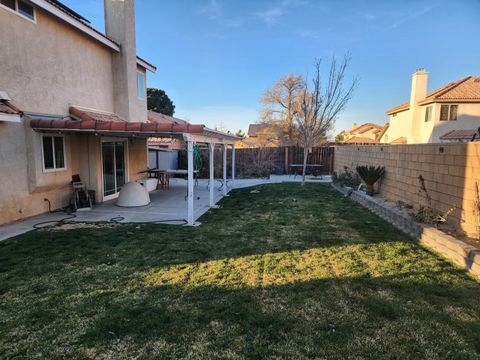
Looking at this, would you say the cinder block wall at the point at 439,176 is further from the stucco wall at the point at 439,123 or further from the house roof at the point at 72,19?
the stucco wall at the point at 439,123

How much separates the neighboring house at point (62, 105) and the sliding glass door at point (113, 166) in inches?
1.6

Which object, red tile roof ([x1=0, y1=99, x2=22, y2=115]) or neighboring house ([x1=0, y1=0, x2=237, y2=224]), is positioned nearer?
red tile roof ([x1=0, y1=99, x2=22, y2=115])

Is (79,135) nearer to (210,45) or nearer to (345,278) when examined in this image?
(345,278)

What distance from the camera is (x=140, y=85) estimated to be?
13.1 metres

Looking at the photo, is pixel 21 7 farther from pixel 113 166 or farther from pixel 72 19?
pixel 113 166

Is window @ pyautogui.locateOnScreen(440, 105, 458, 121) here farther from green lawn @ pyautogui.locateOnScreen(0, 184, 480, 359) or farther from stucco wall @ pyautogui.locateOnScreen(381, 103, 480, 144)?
green lawn @ pyautogui.locateOnScreen(0, 184, 480, 359)

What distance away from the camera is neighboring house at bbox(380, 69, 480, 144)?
22.1m

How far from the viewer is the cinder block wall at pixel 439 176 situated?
5.48 meters

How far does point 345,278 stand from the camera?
14.7 feet

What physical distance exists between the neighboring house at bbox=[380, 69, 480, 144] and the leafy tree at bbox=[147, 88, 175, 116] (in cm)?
2410

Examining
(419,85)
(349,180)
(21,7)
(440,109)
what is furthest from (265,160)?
(21,7)

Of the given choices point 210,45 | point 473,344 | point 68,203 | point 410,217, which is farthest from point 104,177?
point 210,45

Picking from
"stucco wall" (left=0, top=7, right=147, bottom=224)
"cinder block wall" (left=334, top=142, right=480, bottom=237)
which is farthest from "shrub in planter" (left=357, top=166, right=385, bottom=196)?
"stucco wall" (left=0, top=7, right=147, bottom=224)

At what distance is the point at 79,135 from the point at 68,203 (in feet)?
7.68
